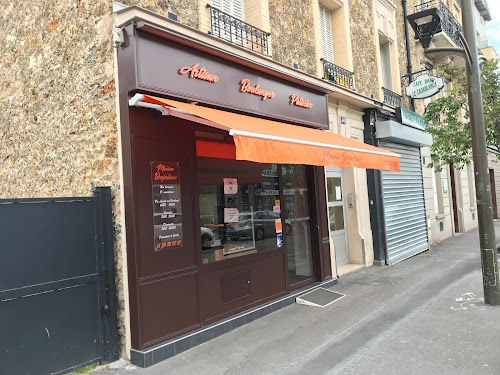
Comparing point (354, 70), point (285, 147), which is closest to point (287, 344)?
point (285, 147)

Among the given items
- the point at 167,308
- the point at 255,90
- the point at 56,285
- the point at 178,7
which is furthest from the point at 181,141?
the point at 56,285

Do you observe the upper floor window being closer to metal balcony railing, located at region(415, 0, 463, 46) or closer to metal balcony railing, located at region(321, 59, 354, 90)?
metal balcony railing, located at region(321, 59, 354, 90)

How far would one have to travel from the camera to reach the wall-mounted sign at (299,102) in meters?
6.79

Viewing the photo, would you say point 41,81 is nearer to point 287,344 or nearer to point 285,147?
point 285,147

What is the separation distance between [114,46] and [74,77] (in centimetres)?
91

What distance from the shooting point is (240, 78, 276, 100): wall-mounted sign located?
5.73 metres

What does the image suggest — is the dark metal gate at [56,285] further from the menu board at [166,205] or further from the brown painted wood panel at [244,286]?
the brown painted wood panel at [244,286]

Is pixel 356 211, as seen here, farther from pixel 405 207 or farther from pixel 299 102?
pixel 299 102

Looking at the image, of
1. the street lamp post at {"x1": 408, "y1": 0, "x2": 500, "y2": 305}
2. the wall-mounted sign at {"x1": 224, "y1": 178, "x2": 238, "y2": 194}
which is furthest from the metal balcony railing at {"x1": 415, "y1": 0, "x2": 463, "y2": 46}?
the wall-mounted sign at {"x1": 224, "y1": 178, "x2": 238, "y2": 194}

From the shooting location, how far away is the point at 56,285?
12.8 feet

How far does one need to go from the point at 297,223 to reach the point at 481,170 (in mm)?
3077

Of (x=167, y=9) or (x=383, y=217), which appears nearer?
(x=167, y=9)

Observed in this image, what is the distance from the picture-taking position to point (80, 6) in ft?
16.3

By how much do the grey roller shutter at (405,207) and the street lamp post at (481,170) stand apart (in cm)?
386
